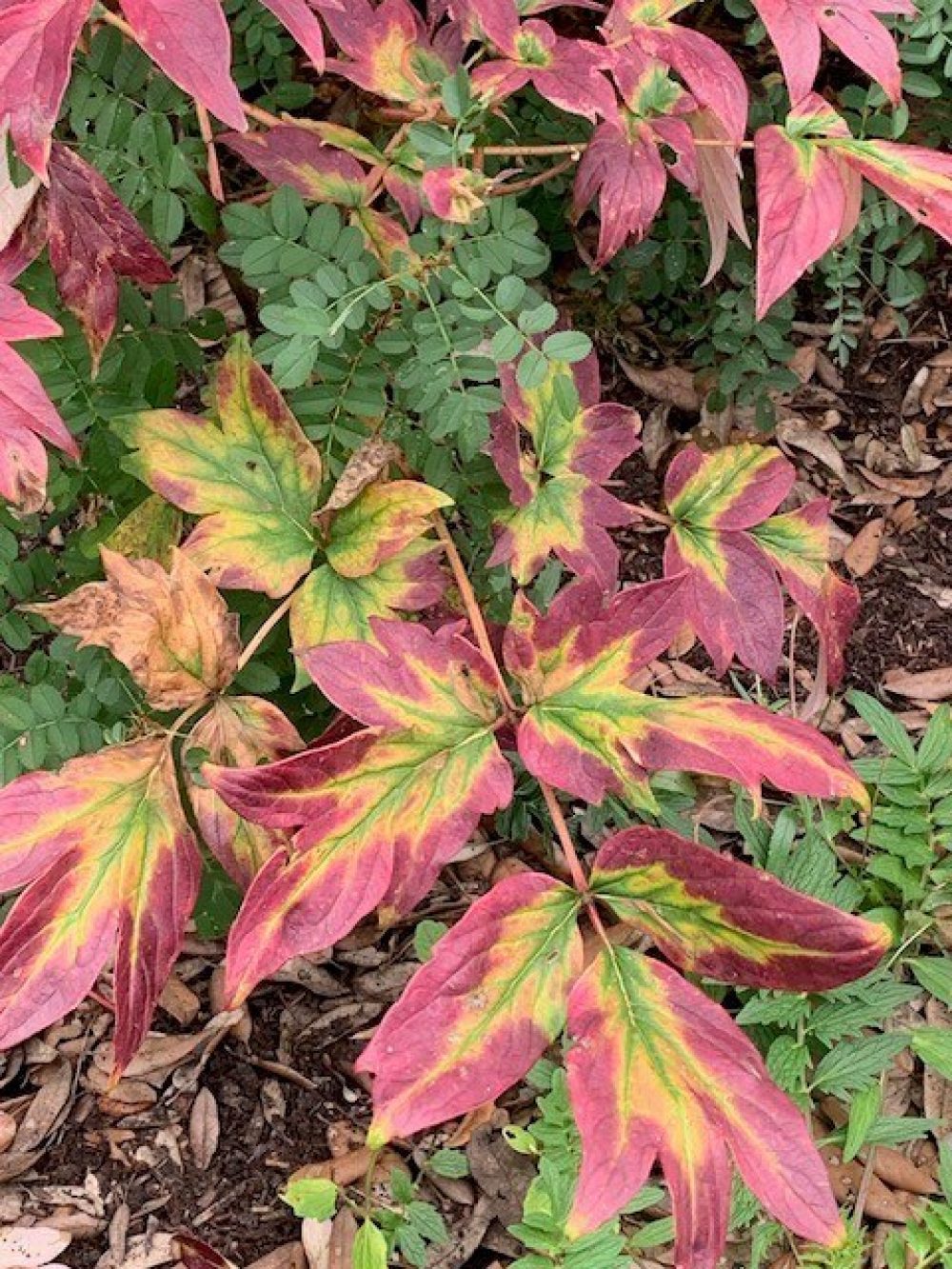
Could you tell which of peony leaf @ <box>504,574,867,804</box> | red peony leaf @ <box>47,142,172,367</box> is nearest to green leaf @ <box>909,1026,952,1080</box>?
peony leaf @ <box>504,574,867,804</box>

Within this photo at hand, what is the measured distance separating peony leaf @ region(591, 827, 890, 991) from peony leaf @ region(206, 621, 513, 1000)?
102mm

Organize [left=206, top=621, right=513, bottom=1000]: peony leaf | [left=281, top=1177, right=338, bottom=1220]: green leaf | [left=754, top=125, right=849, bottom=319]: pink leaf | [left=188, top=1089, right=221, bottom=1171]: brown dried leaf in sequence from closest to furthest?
[left=206, top=621, right=513, bottom=1000]: peony leaf < [left=754, top=125, right=849, bottom=319]: pink leaf < [left=281, top=1177, right=338, bottom=1220]: green leaf < [left=188, top=1089, right=221, bottom=1171]: brown dried leaf

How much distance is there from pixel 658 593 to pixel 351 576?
267 mm

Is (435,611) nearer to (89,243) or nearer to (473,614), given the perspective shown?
(473,614)

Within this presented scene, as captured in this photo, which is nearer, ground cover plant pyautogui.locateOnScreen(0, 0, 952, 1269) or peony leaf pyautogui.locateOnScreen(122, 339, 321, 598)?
ground cover plant pyautogui.locateOnScreen(0, 0, 952, 1269)

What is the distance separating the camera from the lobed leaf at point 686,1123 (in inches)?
33.0

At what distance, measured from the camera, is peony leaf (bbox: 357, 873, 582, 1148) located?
0.85 meters

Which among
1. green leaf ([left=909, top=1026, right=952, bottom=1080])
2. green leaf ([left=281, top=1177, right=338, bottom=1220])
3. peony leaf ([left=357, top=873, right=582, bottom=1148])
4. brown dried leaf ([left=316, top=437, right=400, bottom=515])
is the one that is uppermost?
brown dried leaf ([left=316, top=437, right=400, bottom=515])

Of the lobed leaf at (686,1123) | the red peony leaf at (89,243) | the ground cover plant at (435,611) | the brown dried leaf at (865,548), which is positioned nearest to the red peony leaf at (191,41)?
the ground cover plant at (435,611)

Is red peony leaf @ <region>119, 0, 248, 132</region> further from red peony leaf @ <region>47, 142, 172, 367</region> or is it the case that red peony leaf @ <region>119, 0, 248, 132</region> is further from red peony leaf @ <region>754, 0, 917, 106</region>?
red peony leaf @ <region>754, 0, 917, 106</region>

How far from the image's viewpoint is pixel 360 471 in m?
1.16

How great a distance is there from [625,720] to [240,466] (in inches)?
15.6

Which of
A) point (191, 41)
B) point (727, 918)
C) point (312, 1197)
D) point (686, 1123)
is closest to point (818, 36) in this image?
point (191, 41)

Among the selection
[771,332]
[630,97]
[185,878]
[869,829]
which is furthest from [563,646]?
[771,332]
